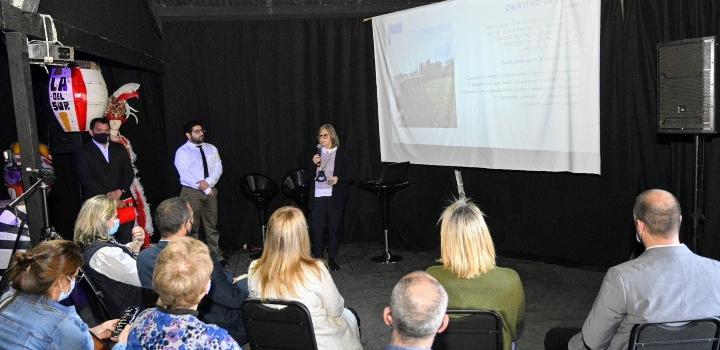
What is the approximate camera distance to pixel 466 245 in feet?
8.73

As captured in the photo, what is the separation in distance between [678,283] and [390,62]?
192 inches

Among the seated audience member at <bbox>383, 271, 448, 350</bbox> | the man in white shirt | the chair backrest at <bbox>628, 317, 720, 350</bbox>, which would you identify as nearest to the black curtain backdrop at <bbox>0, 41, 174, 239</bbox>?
the man in white shirt

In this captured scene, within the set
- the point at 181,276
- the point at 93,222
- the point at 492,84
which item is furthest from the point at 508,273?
the point at 492,84

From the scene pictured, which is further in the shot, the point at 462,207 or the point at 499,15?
the point at 499,15

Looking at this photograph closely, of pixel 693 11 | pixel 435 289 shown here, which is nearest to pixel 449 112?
pixel 693 11

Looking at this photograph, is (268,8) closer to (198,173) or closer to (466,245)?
(198,173)

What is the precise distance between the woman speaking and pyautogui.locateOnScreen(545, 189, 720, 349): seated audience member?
12.6 feet

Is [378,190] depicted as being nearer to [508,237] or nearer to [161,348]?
[508,237]

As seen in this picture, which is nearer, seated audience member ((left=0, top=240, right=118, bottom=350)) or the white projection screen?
seated audience member ((left=0, top=240, right=118, bottom=350))

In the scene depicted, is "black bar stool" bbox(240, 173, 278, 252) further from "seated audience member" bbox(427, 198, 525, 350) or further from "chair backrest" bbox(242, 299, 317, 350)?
"seated audience member" bbox(427, 198, 525, 350)

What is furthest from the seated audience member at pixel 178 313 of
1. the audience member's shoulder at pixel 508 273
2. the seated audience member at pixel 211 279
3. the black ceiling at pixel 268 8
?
the black ceiling at pixel 268 8

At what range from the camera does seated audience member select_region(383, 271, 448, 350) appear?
1777mm

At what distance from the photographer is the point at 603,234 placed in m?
5.56

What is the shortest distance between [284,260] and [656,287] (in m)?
1.52
